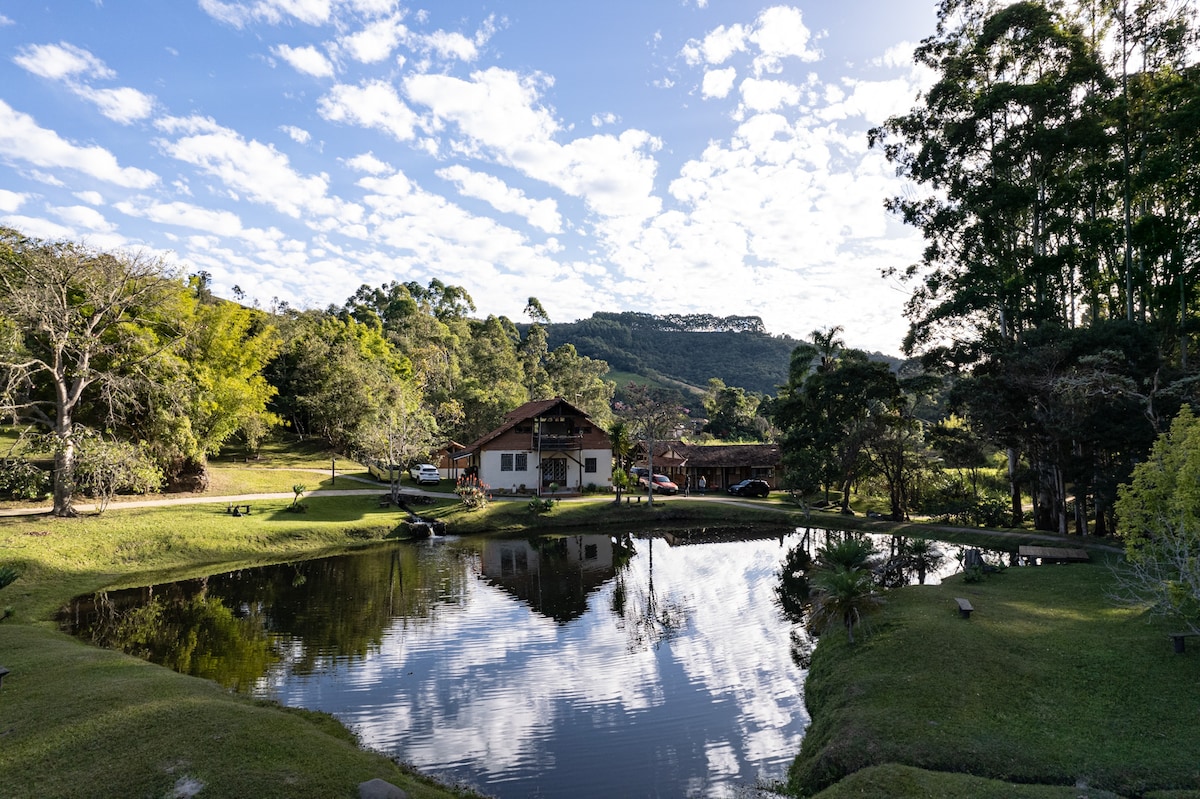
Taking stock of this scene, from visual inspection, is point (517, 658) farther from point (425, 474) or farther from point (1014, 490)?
point (425, 474)

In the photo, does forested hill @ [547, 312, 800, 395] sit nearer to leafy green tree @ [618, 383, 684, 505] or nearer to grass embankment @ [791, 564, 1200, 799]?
leafy green tree @ [618, 383, 684, 505]

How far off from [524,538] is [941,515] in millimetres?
25183

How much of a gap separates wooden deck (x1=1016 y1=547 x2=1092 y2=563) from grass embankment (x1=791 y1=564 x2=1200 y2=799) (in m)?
8.95

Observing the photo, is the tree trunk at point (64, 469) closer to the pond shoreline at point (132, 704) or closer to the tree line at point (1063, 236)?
the pond shoreline at point (132, 704)

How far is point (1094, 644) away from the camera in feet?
45.0

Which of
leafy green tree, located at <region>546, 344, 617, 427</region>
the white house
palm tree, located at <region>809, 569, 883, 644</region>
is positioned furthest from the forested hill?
palm tree, located at <region>809, 569, 883, 644</region>

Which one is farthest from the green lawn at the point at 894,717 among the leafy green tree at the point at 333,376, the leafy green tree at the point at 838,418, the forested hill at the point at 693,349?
the forested hill at the point at 693,349

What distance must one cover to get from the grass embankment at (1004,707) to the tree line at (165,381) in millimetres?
30248

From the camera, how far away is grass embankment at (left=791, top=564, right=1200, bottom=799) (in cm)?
884

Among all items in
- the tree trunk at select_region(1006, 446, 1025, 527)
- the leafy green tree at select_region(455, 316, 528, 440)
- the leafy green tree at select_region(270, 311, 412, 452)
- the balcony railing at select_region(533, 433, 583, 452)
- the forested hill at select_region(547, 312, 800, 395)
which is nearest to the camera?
the tree trunk at select_region(1006, 446, 1025, 527)

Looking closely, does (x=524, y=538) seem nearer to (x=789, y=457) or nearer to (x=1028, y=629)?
(x=789, y=457)

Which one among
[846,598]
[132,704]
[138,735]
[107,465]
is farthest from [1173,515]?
[107,465]

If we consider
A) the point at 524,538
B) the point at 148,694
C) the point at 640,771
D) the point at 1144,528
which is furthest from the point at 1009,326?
the point at 148,694

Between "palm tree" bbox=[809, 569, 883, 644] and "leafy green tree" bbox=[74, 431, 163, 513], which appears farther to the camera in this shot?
"leafy green tree" bbox=[74, 431, 163, 513]
